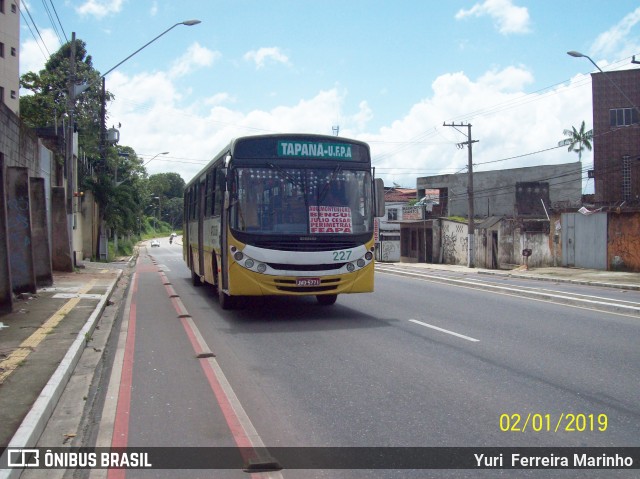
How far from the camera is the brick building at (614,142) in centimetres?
4394

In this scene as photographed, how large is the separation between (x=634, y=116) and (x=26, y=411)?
4661 centimetres

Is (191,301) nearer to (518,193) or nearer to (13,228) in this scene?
(13,228)

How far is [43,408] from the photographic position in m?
5.71

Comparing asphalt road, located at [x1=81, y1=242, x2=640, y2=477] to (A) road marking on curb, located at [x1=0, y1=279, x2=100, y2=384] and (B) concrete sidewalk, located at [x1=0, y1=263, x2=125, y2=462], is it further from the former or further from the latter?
(A) road marking on curb, located at [x1=0, y1=279, x2=100, y2=384]

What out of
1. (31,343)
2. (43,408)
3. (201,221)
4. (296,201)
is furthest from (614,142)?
(43,408)

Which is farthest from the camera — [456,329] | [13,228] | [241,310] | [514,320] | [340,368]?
[13,228]

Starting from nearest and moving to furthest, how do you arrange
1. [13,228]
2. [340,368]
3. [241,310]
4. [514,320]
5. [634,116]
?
1. [340,368]
2. [514,320]
3. [241,310]
4. [13,228]
5. [634,116]

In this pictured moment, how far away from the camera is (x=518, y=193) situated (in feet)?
162

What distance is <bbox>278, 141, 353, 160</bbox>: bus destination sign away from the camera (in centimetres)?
1154

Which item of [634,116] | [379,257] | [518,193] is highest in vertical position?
[634,116]

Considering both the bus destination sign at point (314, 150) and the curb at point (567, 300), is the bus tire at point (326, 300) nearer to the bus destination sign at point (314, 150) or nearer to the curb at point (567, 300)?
the bus destination sign at point (314, 150)


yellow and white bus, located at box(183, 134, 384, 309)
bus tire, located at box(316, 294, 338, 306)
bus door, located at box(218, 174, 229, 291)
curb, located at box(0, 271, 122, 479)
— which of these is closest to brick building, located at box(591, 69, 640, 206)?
bus tire, located at box(316, 294, 338, 306)

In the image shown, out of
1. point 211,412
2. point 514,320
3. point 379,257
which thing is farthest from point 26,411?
point 379,257

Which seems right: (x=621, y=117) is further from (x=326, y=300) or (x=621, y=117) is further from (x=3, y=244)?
(x=3, y=244)
